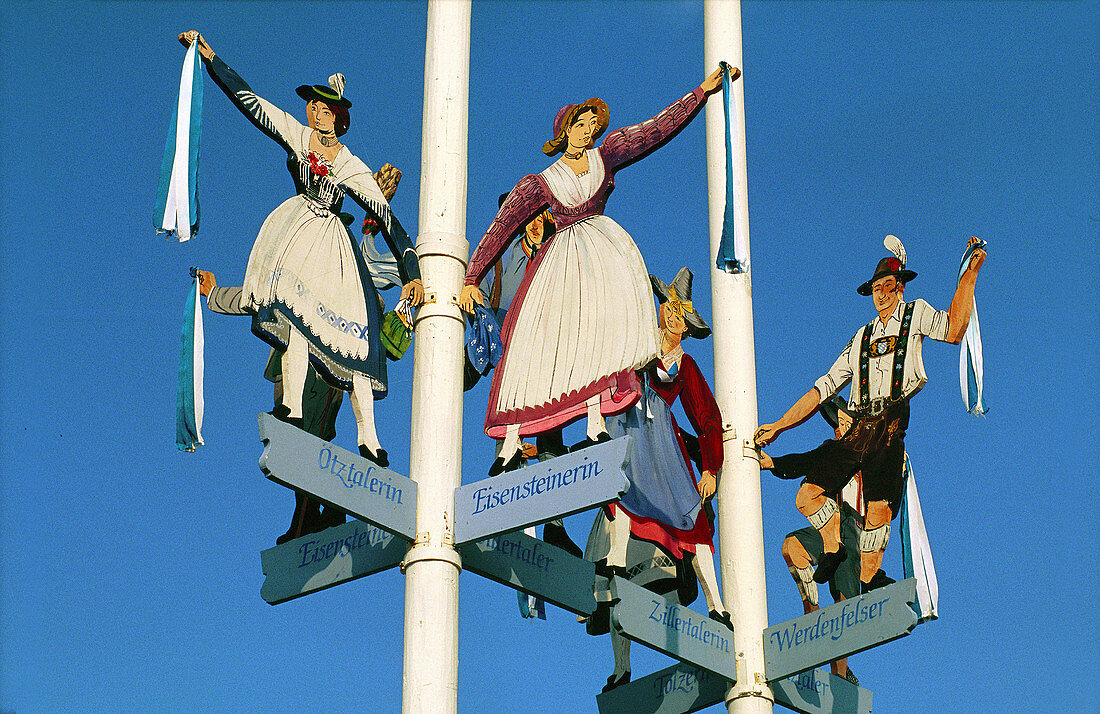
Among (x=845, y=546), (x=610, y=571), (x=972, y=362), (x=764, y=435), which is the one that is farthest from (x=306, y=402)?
(x=972, y=362)

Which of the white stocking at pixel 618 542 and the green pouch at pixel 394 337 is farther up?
the green pouch at pixel 394 337

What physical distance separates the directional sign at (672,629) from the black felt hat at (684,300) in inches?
100

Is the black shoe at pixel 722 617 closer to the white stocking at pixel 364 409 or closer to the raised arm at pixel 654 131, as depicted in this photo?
the white stocking at pixel 364 409

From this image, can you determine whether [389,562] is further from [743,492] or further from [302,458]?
[743,492]

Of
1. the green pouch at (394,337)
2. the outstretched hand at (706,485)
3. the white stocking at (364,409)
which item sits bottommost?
the white stocking at (364,409)

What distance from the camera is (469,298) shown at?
10.1 metres

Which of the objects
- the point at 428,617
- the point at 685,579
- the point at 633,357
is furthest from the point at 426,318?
the point at 685,579

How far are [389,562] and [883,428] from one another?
430 centimetres

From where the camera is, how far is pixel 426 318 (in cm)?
988

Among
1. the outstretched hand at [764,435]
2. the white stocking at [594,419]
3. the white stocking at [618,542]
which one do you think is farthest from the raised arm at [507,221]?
the outstretched hand at [764,435]

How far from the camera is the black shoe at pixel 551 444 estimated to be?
36.0 feet

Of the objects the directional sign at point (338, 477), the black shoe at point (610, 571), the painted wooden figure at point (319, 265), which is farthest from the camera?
the black shoe at point (610, 571)

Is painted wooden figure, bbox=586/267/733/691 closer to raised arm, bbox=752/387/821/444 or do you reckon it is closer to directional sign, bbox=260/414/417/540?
raised arm, bbox=752/387/821/444

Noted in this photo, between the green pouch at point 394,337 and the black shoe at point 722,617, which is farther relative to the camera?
the black shoe at point 722,617
